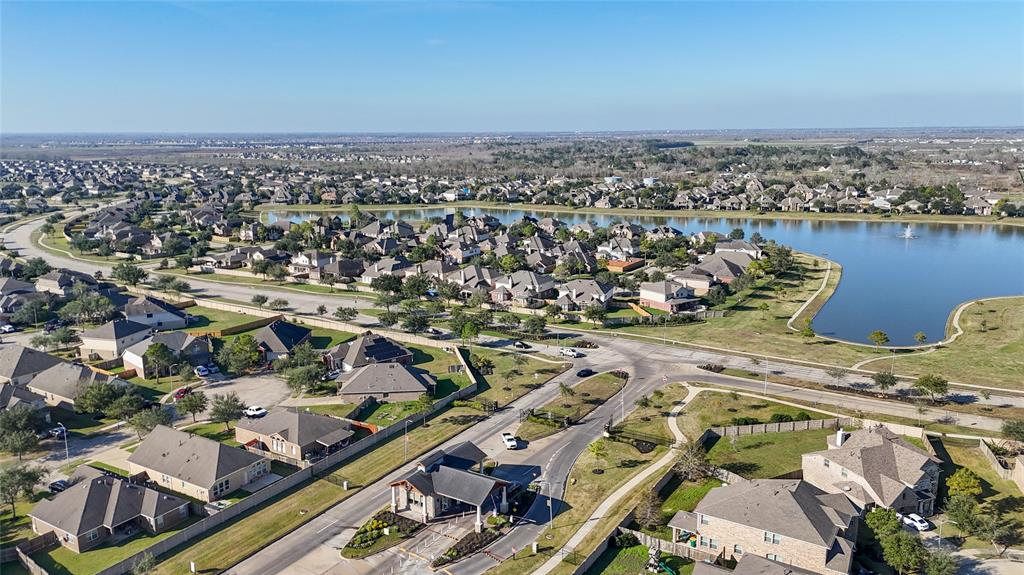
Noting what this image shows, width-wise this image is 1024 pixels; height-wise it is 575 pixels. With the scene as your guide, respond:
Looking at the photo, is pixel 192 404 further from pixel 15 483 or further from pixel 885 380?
pixel 885 380

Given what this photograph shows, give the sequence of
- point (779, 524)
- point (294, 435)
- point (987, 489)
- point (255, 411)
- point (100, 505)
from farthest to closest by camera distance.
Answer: point (255, 411)
point (294, 435)
point (987, 489)
point (100, 505)
point (779, 524)

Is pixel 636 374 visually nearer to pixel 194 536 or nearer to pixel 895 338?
pixel 895 338

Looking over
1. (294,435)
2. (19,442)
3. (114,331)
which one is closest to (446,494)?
(294,435)

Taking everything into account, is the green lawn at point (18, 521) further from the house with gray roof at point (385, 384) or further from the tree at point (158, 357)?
the house with gray roof at point (385, 384)

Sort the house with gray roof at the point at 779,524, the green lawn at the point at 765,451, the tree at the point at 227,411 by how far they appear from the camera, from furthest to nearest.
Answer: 1. the tree at the point at 227,411
2. the green lawn at the point at 765,451
3. the house with gray roof at the point at 779,524

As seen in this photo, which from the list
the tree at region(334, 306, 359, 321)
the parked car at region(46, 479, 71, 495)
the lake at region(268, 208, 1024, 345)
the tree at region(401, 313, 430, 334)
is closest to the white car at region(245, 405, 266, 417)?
the parked car at region(46, 479, 71, 495)

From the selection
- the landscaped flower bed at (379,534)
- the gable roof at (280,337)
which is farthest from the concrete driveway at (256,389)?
the landscaped flower bed at (379,534)

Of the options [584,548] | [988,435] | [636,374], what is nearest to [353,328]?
[636,374]
